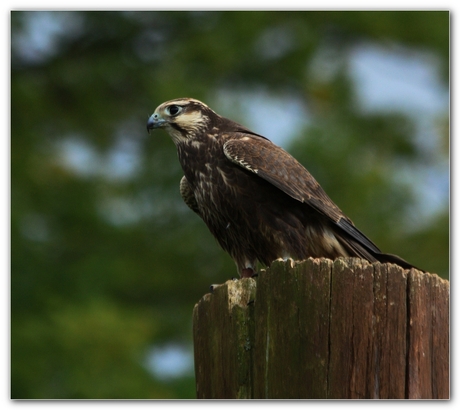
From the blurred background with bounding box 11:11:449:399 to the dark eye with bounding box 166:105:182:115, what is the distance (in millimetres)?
3322

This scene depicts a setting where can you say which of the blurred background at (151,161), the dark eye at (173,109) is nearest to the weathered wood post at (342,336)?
the dark eye at (173,109)

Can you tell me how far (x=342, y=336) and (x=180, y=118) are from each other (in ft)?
7.76

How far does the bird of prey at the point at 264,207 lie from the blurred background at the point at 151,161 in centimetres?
355

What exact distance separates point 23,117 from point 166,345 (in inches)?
133

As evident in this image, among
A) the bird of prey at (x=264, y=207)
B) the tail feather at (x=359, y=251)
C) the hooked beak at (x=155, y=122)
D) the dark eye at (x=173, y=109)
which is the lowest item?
the tail feather at (x=359, y=251)

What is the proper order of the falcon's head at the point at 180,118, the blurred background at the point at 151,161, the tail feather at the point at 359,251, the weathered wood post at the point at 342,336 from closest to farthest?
the weathered wood post at the point at 342,336 < the tail feather at the point at 359,251 < the falcon's head at the point at 180,118 < the blurred background at the point at 151,161

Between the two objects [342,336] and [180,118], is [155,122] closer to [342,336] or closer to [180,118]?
[180,118]

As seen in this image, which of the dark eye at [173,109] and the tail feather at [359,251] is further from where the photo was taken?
the dark eye at [173,109]

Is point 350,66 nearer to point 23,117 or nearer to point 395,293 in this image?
point 23,117

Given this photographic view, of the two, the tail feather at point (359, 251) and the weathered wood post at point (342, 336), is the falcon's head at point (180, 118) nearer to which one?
the tail feather at point (359, 251)

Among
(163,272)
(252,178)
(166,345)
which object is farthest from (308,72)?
(252,178)

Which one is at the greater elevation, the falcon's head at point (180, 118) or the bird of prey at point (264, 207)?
the falcon's head at point (180, 118)

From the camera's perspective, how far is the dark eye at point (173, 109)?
5.36 m

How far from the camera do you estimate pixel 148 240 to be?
422 inches
